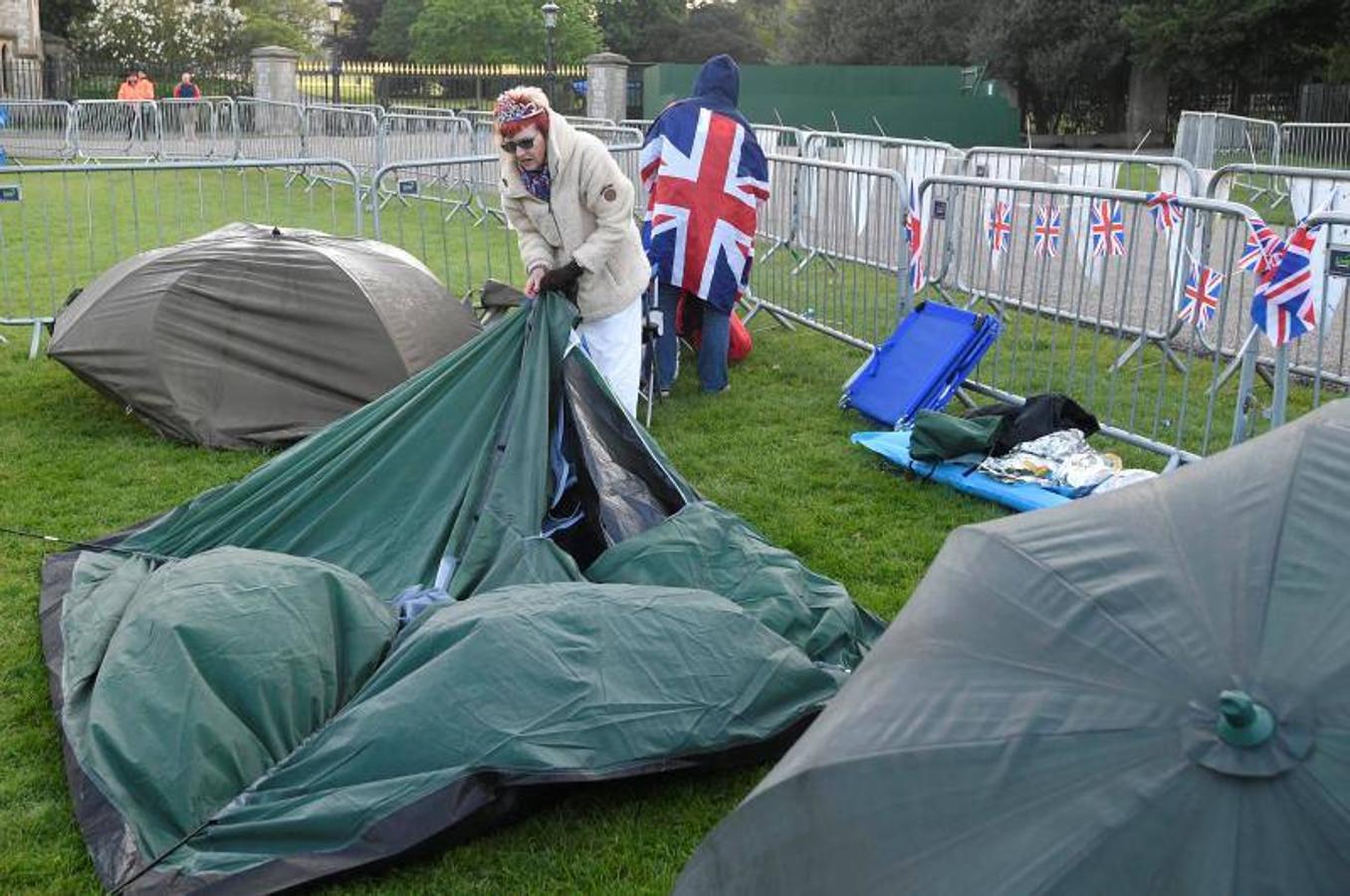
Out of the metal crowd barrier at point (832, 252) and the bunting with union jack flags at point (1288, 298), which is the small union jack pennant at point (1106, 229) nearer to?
the metal crowd barrier at point (832, 252)

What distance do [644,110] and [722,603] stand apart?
34.0m

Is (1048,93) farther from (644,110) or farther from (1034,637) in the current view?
(1034,637)

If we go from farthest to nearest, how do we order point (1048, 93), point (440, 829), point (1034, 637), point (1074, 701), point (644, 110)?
point (1048, 93) < point (644, 110) < point (440, 829) < point (1034, 637) < point (1074, 701)

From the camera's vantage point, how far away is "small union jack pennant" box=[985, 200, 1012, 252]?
873 cm

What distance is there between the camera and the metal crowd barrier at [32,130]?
1046 inches

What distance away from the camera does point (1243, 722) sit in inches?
66.2

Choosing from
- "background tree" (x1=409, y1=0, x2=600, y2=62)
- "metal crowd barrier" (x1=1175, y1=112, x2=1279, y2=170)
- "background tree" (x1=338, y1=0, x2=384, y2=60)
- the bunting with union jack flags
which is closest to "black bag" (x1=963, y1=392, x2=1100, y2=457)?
the bunting with union jack flags

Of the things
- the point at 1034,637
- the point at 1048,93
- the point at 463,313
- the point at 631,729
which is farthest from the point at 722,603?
the point at 1048,93

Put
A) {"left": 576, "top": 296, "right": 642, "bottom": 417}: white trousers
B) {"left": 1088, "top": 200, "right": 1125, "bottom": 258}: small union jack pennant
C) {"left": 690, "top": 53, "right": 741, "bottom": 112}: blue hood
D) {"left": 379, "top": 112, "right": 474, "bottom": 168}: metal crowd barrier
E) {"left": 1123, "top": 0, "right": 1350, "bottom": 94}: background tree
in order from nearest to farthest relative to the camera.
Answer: {"left": 576, "top": 296, "right": 642, "bottom": 417}: white trousers
{"left": 1088, "top": 200, "right": 1125, "bottom": 258}: small union jack pennant
{"left": 690, "top": 53, "right": 741, "bottom": 112}: blue hood
{"left": 379, "top": 112, "right": 474, "bottom": 168}: metal crowd barrier
{"left": 1123, "top": 0, "right": 1350, "bottom": 94}: background tree

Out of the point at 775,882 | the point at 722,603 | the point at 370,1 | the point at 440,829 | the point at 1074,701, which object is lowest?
the point at 440,829

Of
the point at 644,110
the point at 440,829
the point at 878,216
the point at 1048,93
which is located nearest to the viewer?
the point at 440,829

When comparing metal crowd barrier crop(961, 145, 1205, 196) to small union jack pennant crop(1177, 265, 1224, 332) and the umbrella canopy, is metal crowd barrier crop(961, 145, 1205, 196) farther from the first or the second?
the umbrella canopy

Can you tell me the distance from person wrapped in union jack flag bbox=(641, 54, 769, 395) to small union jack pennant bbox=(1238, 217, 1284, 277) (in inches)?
110

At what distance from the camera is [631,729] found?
364cm
